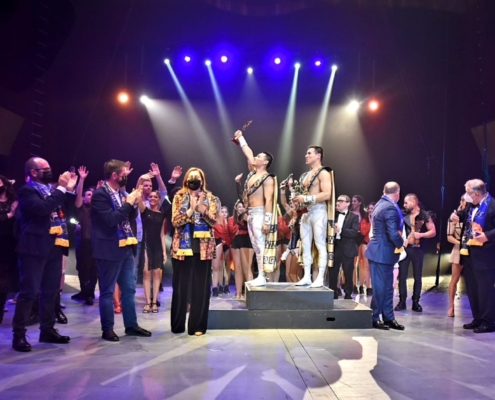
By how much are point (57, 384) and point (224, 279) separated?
5536 mm

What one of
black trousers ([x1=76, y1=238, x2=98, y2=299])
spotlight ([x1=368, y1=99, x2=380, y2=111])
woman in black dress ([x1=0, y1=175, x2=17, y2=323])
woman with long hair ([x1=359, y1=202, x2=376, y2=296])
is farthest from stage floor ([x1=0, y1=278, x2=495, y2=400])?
spotlight ([x1=368, y1=99, x2=380, y2=111])

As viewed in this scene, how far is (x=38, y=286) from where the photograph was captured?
4719mm

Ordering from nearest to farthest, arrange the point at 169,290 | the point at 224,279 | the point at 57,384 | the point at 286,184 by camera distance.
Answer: the point at 57,384
the point at 286,184
the point at 224,279
the point at 169,290

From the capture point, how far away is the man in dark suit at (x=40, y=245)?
15.1 feet

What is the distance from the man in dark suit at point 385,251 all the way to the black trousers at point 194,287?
200 centimetres

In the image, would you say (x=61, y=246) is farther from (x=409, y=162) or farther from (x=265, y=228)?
(x=409, y=162)

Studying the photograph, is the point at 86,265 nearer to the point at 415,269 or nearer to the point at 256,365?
the point at 256,365

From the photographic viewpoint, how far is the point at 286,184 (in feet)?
22.7

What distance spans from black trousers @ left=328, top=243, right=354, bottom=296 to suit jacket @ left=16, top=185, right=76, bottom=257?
4.53m

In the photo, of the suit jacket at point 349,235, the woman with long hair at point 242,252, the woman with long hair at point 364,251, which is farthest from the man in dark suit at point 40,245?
the woman with long hair at point 364,251

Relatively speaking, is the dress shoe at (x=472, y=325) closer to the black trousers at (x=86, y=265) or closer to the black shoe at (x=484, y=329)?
the black shoe at (x=484, y=329)

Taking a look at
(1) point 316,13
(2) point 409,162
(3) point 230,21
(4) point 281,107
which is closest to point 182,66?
(3) point 230,21

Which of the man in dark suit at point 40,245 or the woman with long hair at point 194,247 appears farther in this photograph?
the woman with long hair at point 194,247

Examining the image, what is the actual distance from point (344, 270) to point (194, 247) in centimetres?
343
